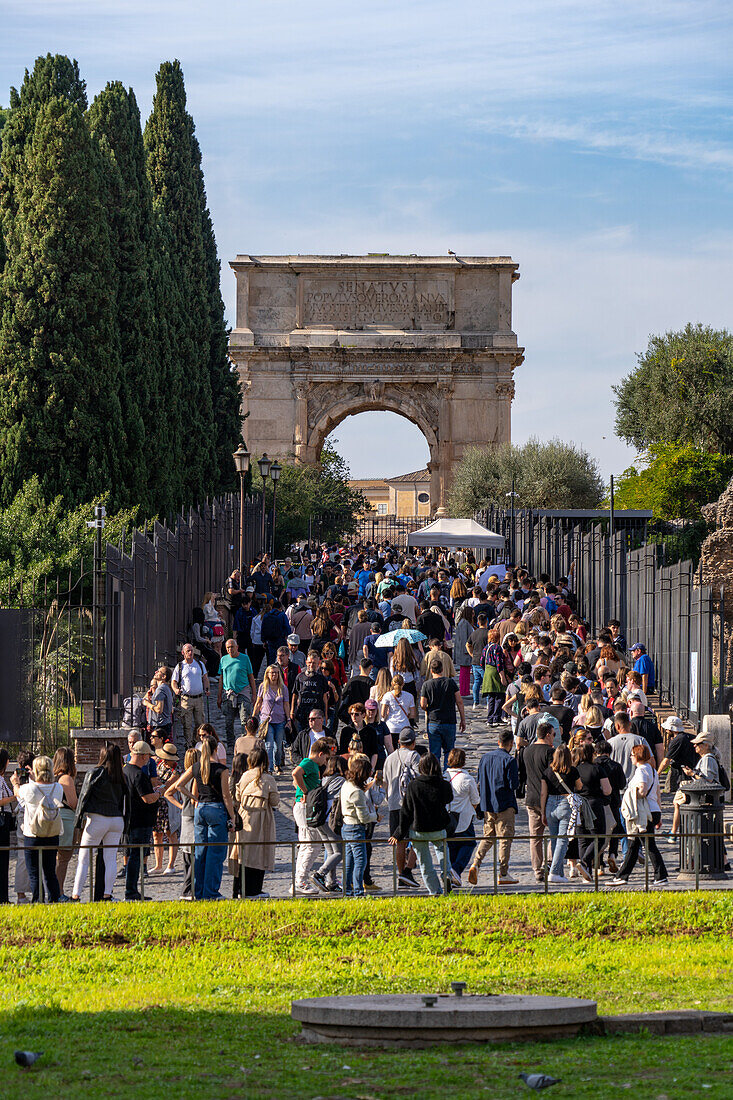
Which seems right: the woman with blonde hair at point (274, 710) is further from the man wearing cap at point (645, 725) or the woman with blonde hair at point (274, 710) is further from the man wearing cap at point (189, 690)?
the man wearing cap at point (645, 725)

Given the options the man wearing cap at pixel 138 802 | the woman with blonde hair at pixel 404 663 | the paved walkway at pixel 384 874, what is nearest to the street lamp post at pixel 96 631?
the paved walkway at pixel 384 874

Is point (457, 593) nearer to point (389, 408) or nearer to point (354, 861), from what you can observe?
point (354, 861)

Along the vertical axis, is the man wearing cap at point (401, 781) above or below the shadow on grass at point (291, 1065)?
above

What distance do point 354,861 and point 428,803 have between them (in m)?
0.81

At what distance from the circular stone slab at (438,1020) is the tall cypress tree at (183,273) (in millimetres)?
24265

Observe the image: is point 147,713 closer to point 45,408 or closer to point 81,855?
point 81,855

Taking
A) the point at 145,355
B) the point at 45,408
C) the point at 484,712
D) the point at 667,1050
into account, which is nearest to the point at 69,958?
the point at 667,1050

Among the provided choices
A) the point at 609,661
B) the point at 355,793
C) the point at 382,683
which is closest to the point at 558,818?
the point at 355,793

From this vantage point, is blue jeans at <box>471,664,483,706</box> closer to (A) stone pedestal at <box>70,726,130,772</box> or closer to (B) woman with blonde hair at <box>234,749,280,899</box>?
(A) stone pedestal at <box>70,726,130,772</box>

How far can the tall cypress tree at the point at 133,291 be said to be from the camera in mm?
26859

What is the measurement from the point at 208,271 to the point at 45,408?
1873 cm

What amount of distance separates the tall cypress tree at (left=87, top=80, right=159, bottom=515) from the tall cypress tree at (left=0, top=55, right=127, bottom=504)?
0.85 m

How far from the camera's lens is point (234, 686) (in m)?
17.2

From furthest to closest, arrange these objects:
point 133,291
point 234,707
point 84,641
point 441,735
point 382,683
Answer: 1. point 133,291
2. point 84,641
3. point 234,707
4. point 382,683
5. point 441,735
